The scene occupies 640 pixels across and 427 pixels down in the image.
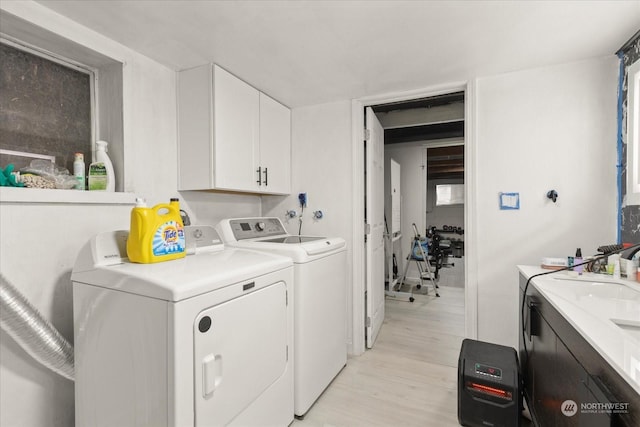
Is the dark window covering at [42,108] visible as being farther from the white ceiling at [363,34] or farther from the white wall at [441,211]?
the white wall at [441,211]

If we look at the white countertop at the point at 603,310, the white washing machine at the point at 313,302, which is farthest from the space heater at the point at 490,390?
the white washing machine at the point at 313,302

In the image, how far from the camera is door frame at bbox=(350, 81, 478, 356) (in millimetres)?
2123

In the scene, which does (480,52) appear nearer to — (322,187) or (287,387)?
(322,187)

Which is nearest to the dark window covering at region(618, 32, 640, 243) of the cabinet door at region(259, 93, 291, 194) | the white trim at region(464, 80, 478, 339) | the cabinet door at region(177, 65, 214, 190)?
the white trim at region(464, 80, 478, 339)

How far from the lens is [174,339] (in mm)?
979

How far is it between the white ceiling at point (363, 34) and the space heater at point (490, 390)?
1782 mm

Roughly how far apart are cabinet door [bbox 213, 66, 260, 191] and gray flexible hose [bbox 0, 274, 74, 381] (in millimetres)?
1048

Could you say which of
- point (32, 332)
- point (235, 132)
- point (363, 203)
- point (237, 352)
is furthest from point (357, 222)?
point (32, 332)

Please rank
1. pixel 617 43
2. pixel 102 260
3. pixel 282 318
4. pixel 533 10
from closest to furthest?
1. pixel 102 260
2. pixel 533 10
3. pixel 282 318
4. pixel 617 43

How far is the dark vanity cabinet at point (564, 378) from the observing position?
0.73 m

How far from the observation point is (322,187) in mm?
2605

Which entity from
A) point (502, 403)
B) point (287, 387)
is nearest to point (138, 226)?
point (287, 387)

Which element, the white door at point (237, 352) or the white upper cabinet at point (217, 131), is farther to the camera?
the white upper cabinet at point (217, 131)

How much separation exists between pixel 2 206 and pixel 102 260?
1.60 ft
